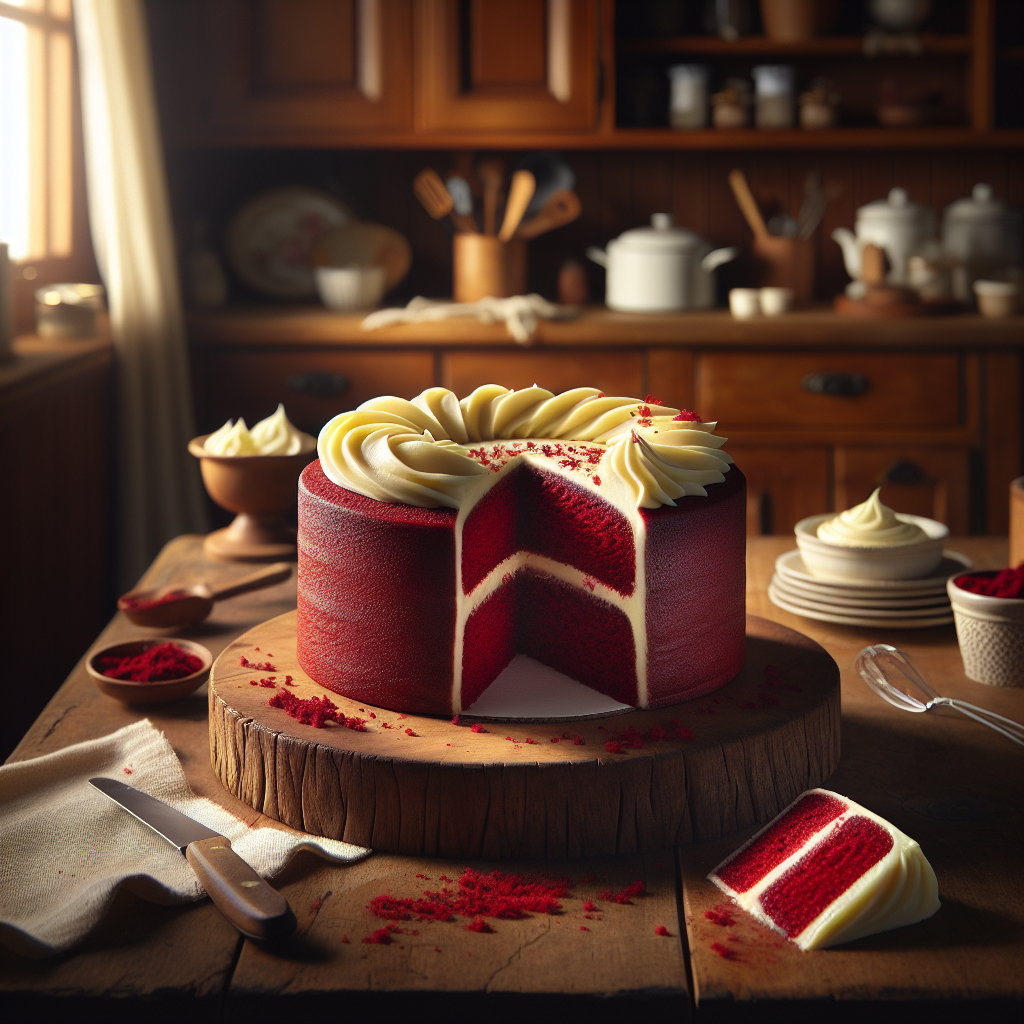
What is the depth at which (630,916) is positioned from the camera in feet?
3.23

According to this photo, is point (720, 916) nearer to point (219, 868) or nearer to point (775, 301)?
point (219, 868)

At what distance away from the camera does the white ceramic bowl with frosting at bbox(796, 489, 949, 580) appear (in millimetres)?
1631

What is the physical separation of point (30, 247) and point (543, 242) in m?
1.64

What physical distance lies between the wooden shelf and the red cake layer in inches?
105

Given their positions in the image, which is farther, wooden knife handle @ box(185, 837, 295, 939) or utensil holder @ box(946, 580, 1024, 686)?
utensil holder @ box(946, 580, 1024, 686)

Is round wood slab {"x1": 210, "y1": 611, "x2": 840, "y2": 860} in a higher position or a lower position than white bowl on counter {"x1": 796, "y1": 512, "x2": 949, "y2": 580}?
lower

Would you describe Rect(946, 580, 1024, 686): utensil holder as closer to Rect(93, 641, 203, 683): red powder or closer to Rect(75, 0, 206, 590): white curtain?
Rect(93, 641, 203, 683): red powder

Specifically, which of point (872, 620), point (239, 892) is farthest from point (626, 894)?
point (872, 620)

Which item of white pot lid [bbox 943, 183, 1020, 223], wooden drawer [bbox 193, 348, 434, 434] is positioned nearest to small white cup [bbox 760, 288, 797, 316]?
→ white pot lid [bbox 943, 183, 1020, 223]

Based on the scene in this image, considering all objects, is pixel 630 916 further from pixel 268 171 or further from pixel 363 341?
pixel 268 171

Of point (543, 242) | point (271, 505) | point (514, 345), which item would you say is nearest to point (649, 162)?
point (543, 242)

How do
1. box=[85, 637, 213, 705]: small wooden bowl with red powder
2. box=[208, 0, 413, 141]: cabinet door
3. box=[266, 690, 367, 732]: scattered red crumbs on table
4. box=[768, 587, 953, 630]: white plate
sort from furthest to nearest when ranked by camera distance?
box=[208, 0, 413, 141]: cabinet door, box=[768, 587, 953, 630]: white plate, box=[85, 637, 213, 705]: small wooden bowl with red powder, box=[266, 690, 367, 732]: scattered red crumbs on table

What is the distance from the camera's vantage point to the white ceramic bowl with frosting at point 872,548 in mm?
1631

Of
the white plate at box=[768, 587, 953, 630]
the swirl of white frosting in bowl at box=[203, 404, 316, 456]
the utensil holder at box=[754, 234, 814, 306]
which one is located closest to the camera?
the white plate at box=[768, 587, 953, 630]
